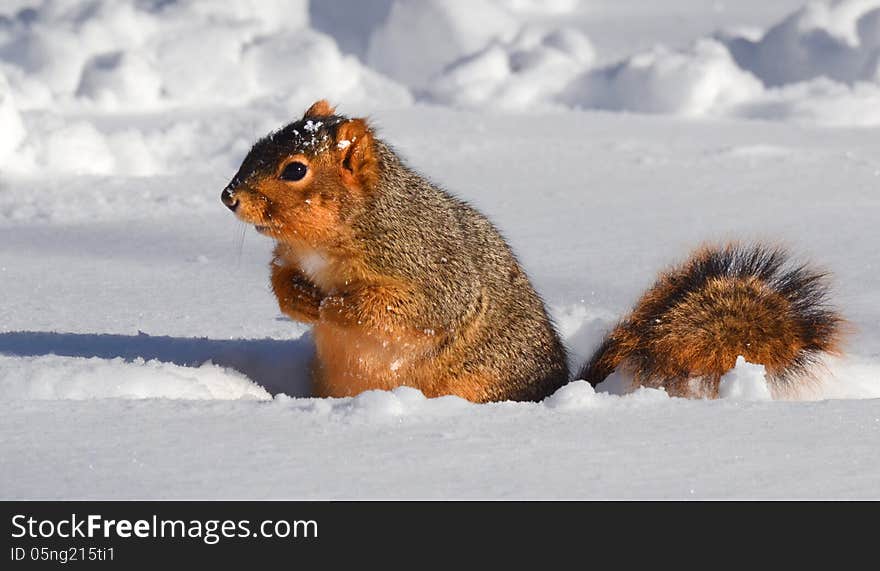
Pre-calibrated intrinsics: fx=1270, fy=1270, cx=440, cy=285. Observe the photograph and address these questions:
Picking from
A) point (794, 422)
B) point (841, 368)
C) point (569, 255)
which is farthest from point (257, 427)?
point (569, 255)

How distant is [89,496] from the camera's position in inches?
77.1

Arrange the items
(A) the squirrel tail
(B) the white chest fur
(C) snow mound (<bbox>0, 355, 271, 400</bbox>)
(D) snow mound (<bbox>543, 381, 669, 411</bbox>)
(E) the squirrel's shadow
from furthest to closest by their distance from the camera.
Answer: (E) the squirrel's shadow
(A) the squirrel tail
(B) the white chest fur
(C) snow mound (<bbox>0, 355, 271, 400</bbox>)
(D) snow mound (<bbox>543, 381, 669, 411</bbox>)

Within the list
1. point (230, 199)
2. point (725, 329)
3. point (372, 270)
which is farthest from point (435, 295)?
point (725, 329)

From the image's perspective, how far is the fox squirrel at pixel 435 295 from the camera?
116 inches

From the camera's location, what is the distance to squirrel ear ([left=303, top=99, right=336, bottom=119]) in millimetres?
3229

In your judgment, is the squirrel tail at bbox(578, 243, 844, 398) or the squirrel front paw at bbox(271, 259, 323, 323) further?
the squirrel tail at bbox(578, 243, 844, 398)

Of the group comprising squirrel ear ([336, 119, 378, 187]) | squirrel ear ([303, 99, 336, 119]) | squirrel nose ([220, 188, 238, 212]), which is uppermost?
squirrel ear ([303, 99, 336, 119])

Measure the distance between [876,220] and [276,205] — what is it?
3250mm

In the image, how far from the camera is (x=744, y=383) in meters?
2.89

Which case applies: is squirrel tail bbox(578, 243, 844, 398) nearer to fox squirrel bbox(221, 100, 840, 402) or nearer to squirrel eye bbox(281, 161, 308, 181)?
fox squirrel bbox(221, 100, 840, 402)

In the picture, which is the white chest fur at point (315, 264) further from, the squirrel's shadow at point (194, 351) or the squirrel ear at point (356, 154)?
the squirrel's shadow at point (194, 351)

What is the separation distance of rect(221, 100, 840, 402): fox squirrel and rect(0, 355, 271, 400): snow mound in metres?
0.28

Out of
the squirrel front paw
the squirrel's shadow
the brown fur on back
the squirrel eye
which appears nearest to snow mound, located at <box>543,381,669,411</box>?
the brown fur on back

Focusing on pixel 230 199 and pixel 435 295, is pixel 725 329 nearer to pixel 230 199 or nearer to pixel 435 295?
pixel 435 295
